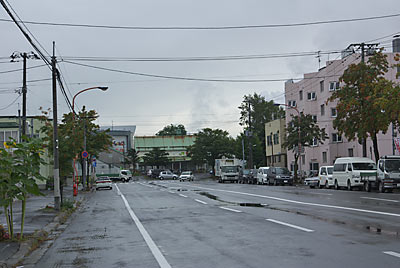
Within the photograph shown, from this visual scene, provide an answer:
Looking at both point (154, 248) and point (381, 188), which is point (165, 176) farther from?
point (154, 248)

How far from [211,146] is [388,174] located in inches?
2458

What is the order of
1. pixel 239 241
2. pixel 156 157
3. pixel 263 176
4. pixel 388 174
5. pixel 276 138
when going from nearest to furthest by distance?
pixel 239 241 → pixel 388 174 → pixel 263 176 → pixel 276 138 → pixel 156 157

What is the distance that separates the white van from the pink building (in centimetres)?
1194

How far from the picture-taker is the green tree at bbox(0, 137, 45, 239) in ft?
36.8

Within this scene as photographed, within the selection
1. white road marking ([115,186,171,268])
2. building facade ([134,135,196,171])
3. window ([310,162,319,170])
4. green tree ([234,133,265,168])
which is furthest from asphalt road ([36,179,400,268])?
building facade ([134,135,196,171])

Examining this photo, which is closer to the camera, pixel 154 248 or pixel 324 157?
pixel 154 248

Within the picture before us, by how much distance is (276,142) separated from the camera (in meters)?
77.1

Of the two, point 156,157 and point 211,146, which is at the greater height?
point 211,146

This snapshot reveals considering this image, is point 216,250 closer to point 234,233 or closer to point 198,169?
point 234,233

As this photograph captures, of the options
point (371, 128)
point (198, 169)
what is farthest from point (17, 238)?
point (198, 169)

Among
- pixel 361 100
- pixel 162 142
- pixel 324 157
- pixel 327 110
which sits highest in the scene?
pixel 162 142

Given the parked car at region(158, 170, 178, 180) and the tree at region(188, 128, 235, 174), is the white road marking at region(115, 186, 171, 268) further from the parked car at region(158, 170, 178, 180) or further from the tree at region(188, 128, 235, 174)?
the tree at region(188, 128, 235, 174)

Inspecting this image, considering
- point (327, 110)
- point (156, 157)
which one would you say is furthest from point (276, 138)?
point (156, 157)

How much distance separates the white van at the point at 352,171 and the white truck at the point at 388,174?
1238 millimetres
